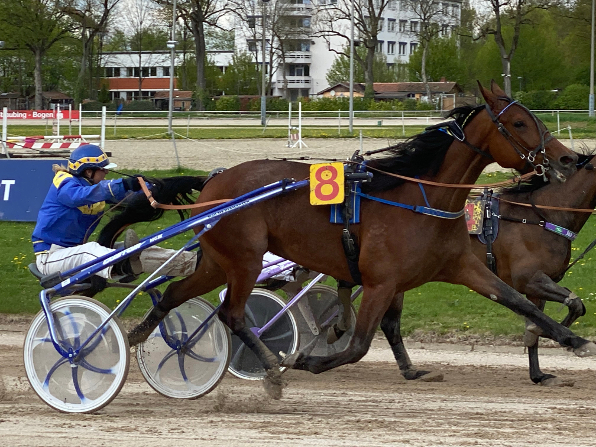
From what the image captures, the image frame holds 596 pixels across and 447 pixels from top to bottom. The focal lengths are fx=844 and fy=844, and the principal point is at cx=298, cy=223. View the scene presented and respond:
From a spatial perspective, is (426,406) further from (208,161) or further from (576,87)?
(576,87)

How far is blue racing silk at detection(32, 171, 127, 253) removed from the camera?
5.12m

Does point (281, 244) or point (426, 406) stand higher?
point (281, 244)

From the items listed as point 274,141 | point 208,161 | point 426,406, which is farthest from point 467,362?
point 274,141

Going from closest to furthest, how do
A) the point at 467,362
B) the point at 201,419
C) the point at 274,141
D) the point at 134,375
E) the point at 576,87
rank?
the point at 201,419 → the point at 134,375 → the point at 467,362 → the point at 274,141 → the point at 576,87

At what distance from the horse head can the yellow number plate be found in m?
0.89

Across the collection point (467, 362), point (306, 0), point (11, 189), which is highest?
point (306, 0)

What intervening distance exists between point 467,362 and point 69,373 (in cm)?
307

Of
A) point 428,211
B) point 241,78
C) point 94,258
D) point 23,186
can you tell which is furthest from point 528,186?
point 241,78

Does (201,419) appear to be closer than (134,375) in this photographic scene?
Yes

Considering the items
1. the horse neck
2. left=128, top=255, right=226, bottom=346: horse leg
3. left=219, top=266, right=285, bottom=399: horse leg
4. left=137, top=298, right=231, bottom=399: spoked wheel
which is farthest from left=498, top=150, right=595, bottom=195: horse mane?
left=137, top=298, right=231, bottom=399: spoked wheel

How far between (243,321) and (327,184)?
40.3 inches

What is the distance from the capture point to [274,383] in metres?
5.06

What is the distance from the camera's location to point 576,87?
37.9 meters

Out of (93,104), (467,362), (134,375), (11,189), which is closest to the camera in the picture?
(134,375)
